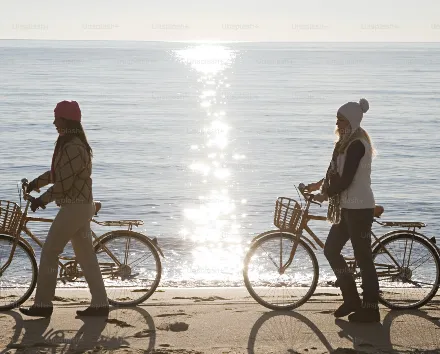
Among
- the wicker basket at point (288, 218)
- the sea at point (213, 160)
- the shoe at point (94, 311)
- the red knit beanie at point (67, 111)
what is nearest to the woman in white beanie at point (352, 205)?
the wicker basket at point (288, 218)

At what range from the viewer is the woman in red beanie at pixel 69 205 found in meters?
7.46

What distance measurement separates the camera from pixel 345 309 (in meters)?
7.90

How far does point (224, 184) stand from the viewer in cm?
2455

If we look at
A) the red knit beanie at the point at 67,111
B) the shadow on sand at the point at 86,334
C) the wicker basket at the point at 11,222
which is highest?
the red knit beanie at the point at 67,111

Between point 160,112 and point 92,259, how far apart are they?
4718 centimetres

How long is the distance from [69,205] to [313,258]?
232 centimetres

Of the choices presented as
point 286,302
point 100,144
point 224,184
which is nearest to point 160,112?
point 100,144

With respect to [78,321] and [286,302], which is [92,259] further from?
[286,302]

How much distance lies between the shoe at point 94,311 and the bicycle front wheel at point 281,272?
1322 mm

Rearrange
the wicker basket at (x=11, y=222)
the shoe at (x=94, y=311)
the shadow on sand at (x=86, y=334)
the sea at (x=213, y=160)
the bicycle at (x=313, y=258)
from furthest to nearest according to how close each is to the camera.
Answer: the sea at (x=213, y=160) < the bicycle at (x=313, y=258) < the wicker basket at (x=11, y=222) < the shoe at (x=94, y=311) < the shadow on sand at (x=86, y=334)

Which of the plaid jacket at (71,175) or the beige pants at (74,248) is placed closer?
the plaid jacket at (71,175)

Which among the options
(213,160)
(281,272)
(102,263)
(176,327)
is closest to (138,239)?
(102,263)

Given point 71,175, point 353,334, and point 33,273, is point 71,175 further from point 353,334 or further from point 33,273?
point 353,334

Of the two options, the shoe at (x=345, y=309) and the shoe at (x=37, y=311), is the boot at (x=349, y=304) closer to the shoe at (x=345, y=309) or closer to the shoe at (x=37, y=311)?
the shoe at (x=345, y=309)
